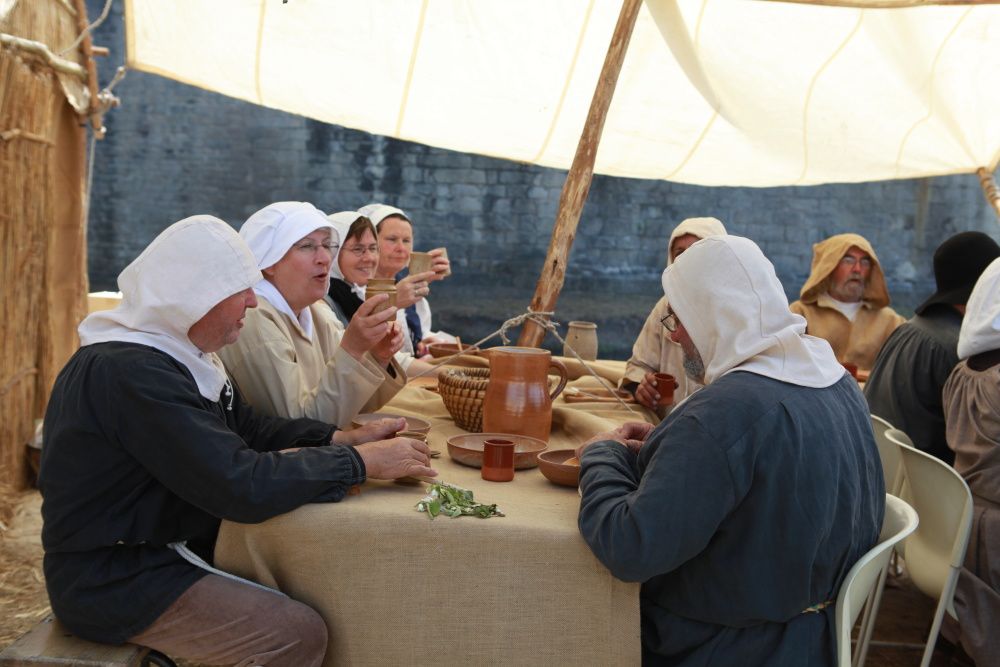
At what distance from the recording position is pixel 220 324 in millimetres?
2016

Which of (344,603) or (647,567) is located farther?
(344,603)

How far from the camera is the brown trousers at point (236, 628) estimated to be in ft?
6.06

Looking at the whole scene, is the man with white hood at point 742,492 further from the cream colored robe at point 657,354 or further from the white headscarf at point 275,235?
the cream colored robe at point 657,354

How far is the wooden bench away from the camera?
72.2 inches

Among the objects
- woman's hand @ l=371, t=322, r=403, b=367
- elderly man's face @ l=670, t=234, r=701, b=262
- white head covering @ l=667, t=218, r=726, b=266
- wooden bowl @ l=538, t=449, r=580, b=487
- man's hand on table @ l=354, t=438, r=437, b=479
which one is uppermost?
white head covering @ l=667, t=218, r=726, b=266

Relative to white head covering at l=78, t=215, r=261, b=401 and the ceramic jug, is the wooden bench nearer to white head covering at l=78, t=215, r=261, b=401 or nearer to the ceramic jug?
white head covering at l=78, t=215, r=261, b=401

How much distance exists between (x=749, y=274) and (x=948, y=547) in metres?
1.41

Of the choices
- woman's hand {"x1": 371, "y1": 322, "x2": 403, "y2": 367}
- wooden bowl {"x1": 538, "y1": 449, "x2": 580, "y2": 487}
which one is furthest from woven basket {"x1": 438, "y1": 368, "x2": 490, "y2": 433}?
wooden bowl {"x1": 538, "y1": 449, "x2": 580, "y2": 487}

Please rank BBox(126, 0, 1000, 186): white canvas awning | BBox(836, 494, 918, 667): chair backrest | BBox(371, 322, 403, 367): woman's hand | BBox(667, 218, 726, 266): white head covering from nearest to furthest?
BBox(836, 494, 918, 667): chair backrest < BBox(371, 322, 403, 367): woman's hand < BBox(667, 218, 726, 266): white head covering < BBox(126, 0, 1000, 186): white canvas awning

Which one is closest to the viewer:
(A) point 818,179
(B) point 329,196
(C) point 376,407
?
(C) point 376,407

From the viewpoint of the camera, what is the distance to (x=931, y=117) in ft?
15.2

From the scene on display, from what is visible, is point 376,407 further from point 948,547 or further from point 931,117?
point 931,117

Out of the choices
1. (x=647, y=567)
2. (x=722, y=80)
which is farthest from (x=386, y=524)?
(x=722, y=80)

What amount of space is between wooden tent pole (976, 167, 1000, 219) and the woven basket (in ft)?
10.1
